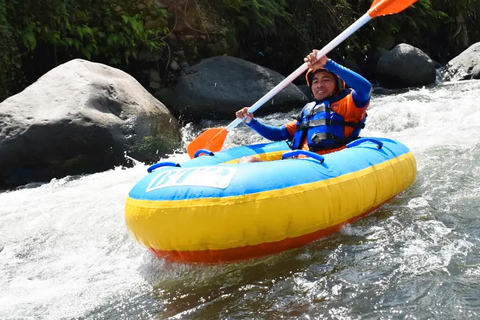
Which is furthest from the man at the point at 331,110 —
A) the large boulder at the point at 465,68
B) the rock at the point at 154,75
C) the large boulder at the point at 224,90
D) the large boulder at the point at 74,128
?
the large boulder at the point at 465,68

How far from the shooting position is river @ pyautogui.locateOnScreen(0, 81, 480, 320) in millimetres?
2553

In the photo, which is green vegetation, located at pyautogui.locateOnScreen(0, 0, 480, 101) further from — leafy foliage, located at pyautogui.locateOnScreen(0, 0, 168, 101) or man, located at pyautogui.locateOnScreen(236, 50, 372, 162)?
man, located at pyautogui.locateOnScreen(236, 50, 372, 162)

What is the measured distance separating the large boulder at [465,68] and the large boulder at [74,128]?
248 inches

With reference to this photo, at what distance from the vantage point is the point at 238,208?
112 inches

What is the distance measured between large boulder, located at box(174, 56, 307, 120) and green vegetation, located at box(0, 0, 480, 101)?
83cm

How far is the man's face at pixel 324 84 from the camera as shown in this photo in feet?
14.0

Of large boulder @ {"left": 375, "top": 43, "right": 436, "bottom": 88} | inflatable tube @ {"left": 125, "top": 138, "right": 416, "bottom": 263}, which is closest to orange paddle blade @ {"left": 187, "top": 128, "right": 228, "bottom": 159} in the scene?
inflatable tube @ {"left": 125, "top": 138, "right": 416, "bottom": 263}

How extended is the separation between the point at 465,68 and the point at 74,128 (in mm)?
7622

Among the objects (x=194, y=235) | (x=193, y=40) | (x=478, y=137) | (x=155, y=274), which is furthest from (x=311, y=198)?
(x=193, y=40)

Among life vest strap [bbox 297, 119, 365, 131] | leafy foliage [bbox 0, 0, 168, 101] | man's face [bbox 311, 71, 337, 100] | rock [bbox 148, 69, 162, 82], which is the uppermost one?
leafy foliage [bbox 0, 0, 168, 101]

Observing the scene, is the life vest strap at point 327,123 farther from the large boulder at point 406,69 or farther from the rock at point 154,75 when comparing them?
the large boulder at point 406,69

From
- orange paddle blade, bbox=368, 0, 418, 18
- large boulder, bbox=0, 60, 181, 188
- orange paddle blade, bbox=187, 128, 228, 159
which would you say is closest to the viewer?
orange paddle blade, bbox=368, 0, 418, 18

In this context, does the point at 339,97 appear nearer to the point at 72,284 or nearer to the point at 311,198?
the point at 311,198

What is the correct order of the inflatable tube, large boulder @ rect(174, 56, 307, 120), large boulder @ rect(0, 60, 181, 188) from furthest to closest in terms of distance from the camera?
large boulder @ rect(174, 56, 307, 120) < large boulder @ rect(0, 60, 181, 188) < the inflatable tube
